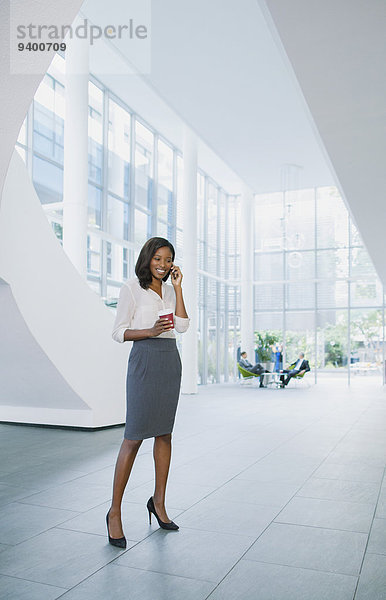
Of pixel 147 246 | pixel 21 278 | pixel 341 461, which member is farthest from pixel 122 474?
pixel 21 278

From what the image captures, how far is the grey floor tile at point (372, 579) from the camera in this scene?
254 centimetres

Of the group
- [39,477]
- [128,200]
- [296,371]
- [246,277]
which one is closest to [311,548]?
[39,477]

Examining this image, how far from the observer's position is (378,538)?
3.34 meters

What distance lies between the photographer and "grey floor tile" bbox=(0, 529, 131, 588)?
107 inches

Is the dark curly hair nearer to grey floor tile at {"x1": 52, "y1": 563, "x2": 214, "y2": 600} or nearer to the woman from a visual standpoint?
the woman

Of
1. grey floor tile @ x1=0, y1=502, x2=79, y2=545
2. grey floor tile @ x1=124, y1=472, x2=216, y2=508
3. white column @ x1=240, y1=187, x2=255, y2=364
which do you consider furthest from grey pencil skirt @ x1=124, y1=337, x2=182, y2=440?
white column @ x1=240, y1=187, x2=255, y2=364

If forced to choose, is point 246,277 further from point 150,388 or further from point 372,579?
point 372,579

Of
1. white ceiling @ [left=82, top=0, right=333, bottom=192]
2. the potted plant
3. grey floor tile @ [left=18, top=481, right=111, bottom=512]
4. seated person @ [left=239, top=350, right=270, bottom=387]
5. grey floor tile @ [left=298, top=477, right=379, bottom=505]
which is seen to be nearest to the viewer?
grey floor tile @ [left=18, top=481, right=111, bottom=512]

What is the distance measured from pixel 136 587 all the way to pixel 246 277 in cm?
1913

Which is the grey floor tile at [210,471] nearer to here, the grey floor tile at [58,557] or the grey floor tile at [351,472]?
the grey floor tile at [351,472]

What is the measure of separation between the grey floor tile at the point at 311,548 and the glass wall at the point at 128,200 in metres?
9.14

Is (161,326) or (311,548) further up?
(161,326)

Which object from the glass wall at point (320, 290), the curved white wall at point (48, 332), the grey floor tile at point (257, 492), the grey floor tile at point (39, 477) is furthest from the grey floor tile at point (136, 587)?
the glass wall at point (320, 290)

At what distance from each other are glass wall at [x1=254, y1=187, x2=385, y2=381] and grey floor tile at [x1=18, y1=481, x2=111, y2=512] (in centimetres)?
1614
